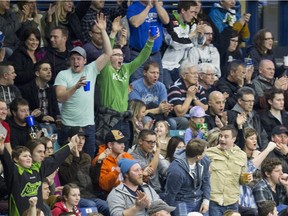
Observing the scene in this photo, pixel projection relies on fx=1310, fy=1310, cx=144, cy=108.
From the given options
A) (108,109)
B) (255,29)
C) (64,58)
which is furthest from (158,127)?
(255,29)

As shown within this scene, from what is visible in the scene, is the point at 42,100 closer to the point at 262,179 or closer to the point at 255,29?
the point at 262,179

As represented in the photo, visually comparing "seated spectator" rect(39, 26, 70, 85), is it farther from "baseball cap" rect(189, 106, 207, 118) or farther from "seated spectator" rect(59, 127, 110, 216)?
"seated spectator" rect(59, 127, 110, 216)

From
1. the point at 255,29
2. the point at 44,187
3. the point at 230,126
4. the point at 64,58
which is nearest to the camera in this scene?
the point at 44,187

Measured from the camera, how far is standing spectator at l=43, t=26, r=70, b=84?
19141 mm

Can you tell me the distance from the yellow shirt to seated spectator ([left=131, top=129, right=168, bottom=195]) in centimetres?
67

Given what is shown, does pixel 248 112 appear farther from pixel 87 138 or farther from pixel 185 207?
pixel 185 207

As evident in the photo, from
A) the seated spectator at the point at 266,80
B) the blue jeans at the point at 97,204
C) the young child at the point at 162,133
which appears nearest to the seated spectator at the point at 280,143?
Answer: the seated spectator at the point at 266,80

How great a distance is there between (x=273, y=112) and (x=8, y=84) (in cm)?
451

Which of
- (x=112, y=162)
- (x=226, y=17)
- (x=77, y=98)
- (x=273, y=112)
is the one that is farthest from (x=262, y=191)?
(x=226, y=17)

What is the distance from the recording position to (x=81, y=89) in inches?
715

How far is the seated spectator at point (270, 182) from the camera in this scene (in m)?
18.4

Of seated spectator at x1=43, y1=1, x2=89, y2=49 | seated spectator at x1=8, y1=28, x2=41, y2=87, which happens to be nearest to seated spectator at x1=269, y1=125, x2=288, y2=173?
seated spectator at x1=43, y1=1, x2=89, y2=49

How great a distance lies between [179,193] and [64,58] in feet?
11.1

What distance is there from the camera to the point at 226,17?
72.7ft
